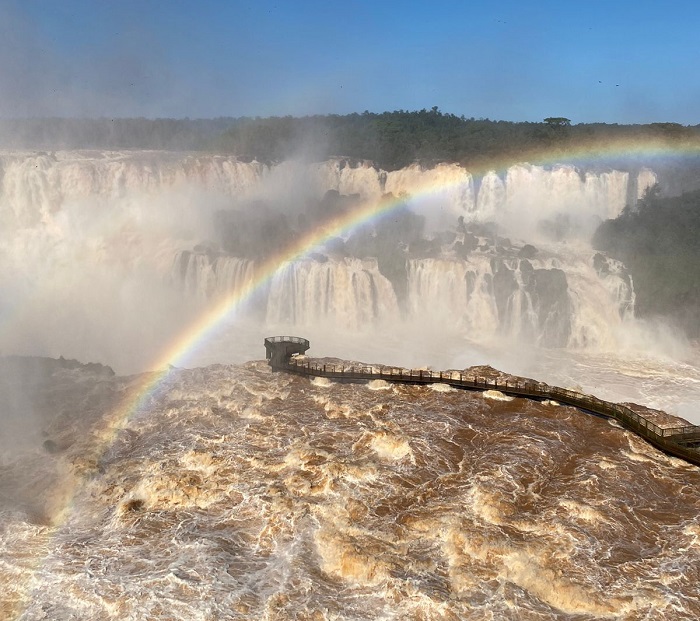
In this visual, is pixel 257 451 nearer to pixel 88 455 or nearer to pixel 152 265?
pixel 88 455

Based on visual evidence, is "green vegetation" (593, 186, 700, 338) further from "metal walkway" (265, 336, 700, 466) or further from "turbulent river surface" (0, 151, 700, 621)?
"metal walkway" (265, 336, 700, 466)

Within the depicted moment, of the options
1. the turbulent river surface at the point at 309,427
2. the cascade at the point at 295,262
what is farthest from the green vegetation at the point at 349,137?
the turbulent river surface at the point at 309,427

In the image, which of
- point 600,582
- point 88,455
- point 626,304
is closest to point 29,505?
point 88,455

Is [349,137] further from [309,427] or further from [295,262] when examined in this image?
[309,427]

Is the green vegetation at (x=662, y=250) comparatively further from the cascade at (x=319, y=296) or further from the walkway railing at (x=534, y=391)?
the walkway railing at (x=534, y=391)

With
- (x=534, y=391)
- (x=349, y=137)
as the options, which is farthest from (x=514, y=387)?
(x=349, y=137)

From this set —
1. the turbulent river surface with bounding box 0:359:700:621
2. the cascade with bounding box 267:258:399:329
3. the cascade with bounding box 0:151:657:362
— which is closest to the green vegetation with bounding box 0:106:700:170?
the cascade with bounding box 0:151:657:362

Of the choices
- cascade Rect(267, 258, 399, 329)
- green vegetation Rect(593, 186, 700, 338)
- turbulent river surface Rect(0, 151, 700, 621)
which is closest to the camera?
turbulent river surface Rect(0, 151, 700, 621)
